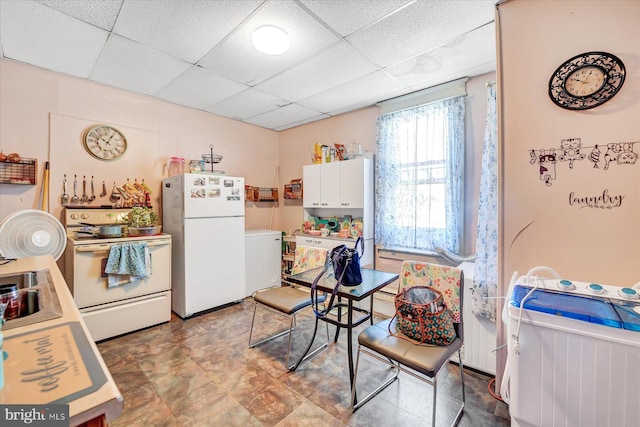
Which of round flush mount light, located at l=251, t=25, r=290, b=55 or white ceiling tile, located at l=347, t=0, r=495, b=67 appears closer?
white ceiling tile, located at l=347, t=0, r=495, b=67

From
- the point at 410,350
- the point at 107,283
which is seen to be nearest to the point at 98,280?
the point at 107,283

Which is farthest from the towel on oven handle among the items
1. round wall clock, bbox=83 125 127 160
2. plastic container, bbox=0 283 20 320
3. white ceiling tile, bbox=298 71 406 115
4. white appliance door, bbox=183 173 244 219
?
white ceiling tile, bbox=298 71 406 115

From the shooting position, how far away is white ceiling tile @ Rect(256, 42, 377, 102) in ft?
7.93

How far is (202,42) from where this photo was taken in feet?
7.25

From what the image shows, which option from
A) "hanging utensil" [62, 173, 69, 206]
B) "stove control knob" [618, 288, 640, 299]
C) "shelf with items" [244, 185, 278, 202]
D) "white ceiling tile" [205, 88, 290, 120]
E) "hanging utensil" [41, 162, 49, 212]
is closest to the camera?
"stove control knob" [618, 288, 640, 299]

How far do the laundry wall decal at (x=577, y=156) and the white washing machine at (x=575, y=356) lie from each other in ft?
2.22

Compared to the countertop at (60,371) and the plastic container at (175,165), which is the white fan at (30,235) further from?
the countertop at (60,371)

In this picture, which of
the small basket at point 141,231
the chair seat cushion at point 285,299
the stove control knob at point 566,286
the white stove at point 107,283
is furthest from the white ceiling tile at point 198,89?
the stove control knob at point 566,286

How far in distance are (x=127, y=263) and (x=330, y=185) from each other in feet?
8.02

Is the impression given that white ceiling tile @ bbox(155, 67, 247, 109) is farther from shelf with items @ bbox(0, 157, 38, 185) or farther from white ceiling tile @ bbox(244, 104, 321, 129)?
shelf with items @ bbox(0, 157, 38, 185)

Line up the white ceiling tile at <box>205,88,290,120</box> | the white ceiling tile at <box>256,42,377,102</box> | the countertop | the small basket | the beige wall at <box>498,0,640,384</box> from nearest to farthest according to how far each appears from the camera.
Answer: the countertop < the beige wall at <box>498,0,640,384</box> < the white ceiling tile at <box>256,42,377,102</box> < the small basket < the white ceiling tile at <box>205,88,290,120</box>

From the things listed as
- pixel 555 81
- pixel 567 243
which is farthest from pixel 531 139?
pixel 567 243

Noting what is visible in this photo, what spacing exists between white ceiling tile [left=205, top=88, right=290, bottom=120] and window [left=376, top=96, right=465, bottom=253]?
4.66 feet

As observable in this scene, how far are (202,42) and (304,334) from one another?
2.79m
